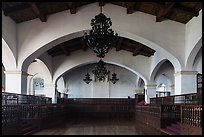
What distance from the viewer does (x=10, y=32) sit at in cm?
1073

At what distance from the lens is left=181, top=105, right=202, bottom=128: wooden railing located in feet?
22.0

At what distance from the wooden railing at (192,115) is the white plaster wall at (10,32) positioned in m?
6.60

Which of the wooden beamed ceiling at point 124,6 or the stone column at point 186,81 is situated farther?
the stone column at point 186,81

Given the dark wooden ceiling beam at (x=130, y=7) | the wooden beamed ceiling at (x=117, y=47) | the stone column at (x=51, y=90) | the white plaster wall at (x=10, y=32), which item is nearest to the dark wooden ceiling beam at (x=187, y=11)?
the dark wooden ceiling beam at (x=130, y=7)

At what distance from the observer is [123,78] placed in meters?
23.9

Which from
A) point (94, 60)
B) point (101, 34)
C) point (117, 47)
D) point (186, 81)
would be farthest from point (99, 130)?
point (94, 60)

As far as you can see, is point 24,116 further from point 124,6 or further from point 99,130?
point 124,6

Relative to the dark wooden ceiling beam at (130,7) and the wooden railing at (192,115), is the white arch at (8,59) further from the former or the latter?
the wooden railing at (192,115)

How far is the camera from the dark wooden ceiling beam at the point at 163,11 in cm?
947

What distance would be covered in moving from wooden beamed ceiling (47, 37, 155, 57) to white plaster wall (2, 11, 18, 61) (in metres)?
4.30

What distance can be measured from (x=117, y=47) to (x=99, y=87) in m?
8.04

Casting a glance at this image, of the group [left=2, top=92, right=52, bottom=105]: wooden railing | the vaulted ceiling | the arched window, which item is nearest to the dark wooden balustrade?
the arched window

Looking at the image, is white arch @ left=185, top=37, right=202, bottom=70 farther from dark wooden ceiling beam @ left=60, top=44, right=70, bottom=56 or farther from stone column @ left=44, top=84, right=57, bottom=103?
stone column @ left=44, top=84, right=57, bottom=103

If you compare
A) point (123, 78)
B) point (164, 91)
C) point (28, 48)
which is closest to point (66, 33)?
point (28, 48)
